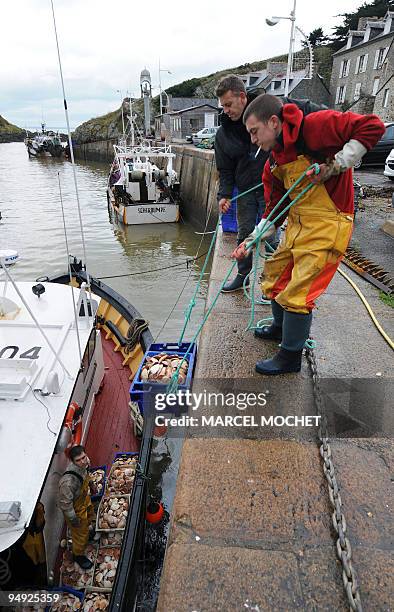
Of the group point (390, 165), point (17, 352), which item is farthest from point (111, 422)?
point (390, 165)

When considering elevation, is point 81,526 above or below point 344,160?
below

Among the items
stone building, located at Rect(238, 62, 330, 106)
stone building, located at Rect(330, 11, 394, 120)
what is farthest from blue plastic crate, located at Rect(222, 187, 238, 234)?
stone building, located at Rect(238, 62, 330, 106)

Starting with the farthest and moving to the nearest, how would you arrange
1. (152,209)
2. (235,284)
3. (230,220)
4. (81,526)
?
(152,209) < (230,220) < (235,284) < (81,526)

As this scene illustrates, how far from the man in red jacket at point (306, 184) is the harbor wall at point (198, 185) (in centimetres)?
1270

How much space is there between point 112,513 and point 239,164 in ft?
11.9

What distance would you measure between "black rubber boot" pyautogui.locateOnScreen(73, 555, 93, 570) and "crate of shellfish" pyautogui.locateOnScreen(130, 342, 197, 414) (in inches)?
51.9

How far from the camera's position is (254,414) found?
2.60 m

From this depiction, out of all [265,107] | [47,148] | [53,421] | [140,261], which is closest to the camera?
[265,107]

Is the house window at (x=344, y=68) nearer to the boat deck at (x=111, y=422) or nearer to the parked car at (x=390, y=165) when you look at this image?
the parked car at (x=390, y=165)

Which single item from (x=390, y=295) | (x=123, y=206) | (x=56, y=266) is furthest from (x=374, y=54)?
(x=390, y=295)

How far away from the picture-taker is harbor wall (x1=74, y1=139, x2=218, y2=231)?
18.1m

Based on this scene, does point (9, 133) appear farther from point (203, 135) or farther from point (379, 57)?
point (379, 57)

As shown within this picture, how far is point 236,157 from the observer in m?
4.04

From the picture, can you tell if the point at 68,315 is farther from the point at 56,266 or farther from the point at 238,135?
the point at 56,266
